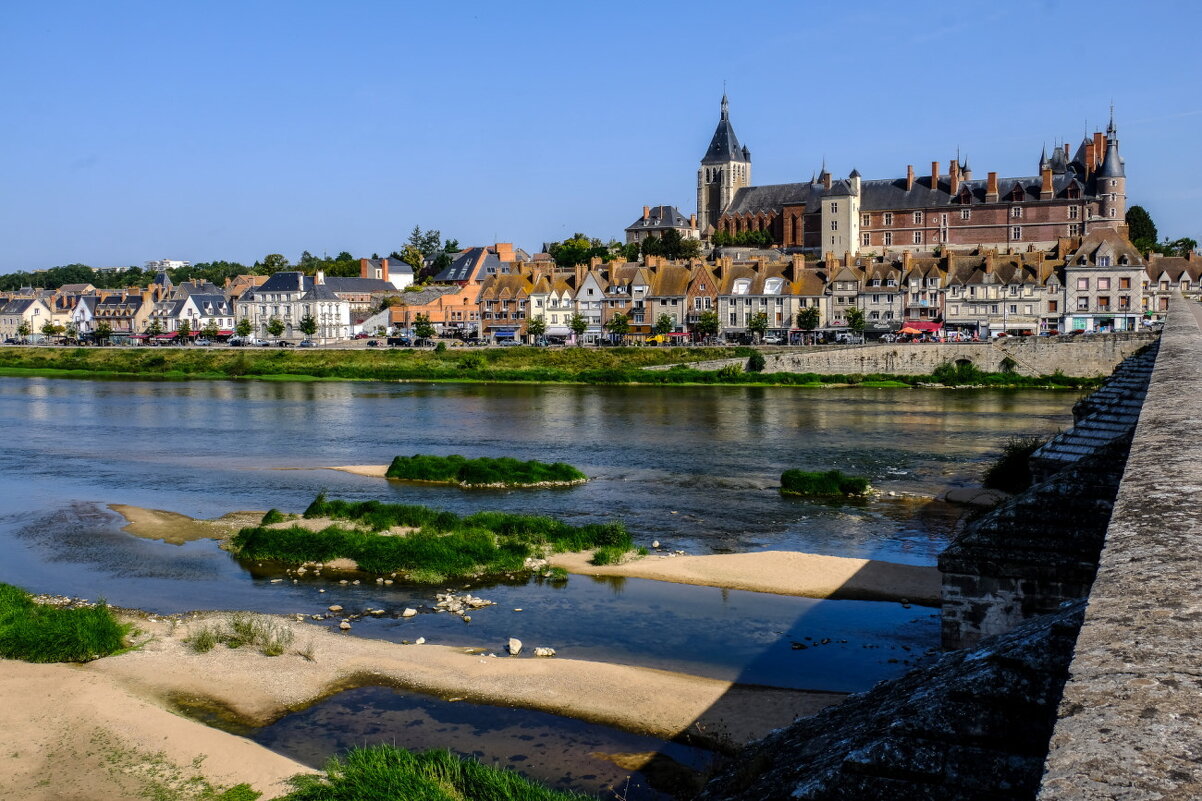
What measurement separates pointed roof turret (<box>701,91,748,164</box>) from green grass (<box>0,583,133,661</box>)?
Result: 396 feet

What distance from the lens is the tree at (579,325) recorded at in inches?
3671

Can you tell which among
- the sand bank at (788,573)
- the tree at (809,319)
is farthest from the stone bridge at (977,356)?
the sand bank at (788,573)

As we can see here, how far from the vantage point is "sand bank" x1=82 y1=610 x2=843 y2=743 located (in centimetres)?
1443

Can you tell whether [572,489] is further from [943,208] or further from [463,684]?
[943,208]

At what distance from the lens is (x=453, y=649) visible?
57.0 ft

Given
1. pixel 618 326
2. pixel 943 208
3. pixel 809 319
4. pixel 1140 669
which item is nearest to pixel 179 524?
pixel 1140 669

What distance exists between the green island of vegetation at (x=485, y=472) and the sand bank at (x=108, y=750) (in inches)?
733

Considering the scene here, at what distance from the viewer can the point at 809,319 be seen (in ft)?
282

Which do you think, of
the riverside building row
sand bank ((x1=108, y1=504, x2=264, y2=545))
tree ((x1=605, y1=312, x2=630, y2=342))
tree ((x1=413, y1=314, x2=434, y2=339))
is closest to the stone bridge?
the riverside building row

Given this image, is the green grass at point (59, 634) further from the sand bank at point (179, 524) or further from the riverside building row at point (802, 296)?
the riverside building row at point (802, 296)

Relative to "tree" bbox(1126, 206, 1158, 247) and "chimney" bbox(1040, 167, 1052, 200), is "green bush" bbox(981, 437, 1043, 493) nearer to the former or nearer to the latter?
"chimney" bbox(1040, 167, 1052, 200)

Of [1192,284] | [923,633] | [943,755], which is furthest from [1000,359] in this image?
[943,755]

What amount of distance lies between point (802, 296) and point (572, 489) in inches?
2345

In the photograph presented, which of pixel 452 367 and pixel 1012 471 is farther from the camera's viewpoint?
pixel 452 367
